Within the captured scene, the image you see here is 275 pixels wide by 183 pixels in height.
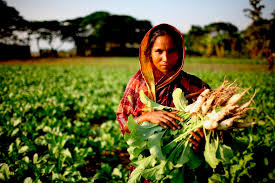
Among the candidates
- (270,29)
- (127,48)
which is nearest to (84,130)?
(270,29)

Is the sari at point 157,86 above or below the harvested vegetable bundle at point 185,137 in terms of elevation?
above

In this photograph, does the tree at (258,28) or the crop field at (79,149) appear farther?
the tree at (258,28)

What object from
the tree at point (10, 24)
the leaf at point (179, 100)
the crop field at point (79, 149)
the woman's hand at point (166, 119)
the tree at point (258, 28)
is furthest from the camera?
the tree at point (10, 24)

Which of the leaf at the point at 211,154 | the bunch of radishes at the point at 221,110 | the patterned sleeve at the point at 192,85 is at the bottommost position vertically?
the leaf at the point at 211,154

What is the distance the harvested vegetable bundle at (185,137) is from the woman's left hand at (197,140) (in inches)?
1.4

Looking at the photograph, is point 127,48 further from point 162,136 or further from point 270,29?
point 162,136

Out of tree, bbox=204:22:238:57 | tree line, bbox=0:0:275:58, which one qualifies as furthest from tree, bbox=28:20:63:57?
tree, bbox=204:22:238:57

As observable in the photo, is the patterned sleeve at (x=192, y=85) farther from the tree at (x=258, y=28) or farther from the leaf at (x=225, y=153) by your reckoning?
the tree at (x=258, y=28)

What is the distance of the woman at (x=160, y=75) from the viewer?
142cm

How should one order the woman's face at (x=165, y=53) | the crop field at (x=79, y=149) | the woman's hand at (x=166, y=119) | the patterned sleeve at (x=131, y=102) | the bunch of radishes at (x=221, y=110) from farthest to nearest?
1. the crop field at (x=79, y=149)
2. the patterned sleeve at (x=131, y=102)
3. the woman's face at (x=165, y=53)
4. the woman's hand at (x=166, y=119)
5. the bunch of radishes at (x=221, y=110)

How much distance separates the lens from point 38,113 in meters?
4.37

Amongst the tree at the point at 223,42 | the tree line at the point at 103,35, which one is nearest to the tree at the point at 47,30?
the tree line at the point at 103,35

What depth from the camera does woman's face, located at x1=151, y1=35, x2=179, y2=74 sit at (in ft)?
4.58

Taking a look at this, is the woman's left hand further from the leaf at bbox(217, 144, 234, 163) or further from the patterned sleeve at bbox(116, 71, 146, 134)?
the patterned sleeve at bbox(116, 71, 146, 134)
